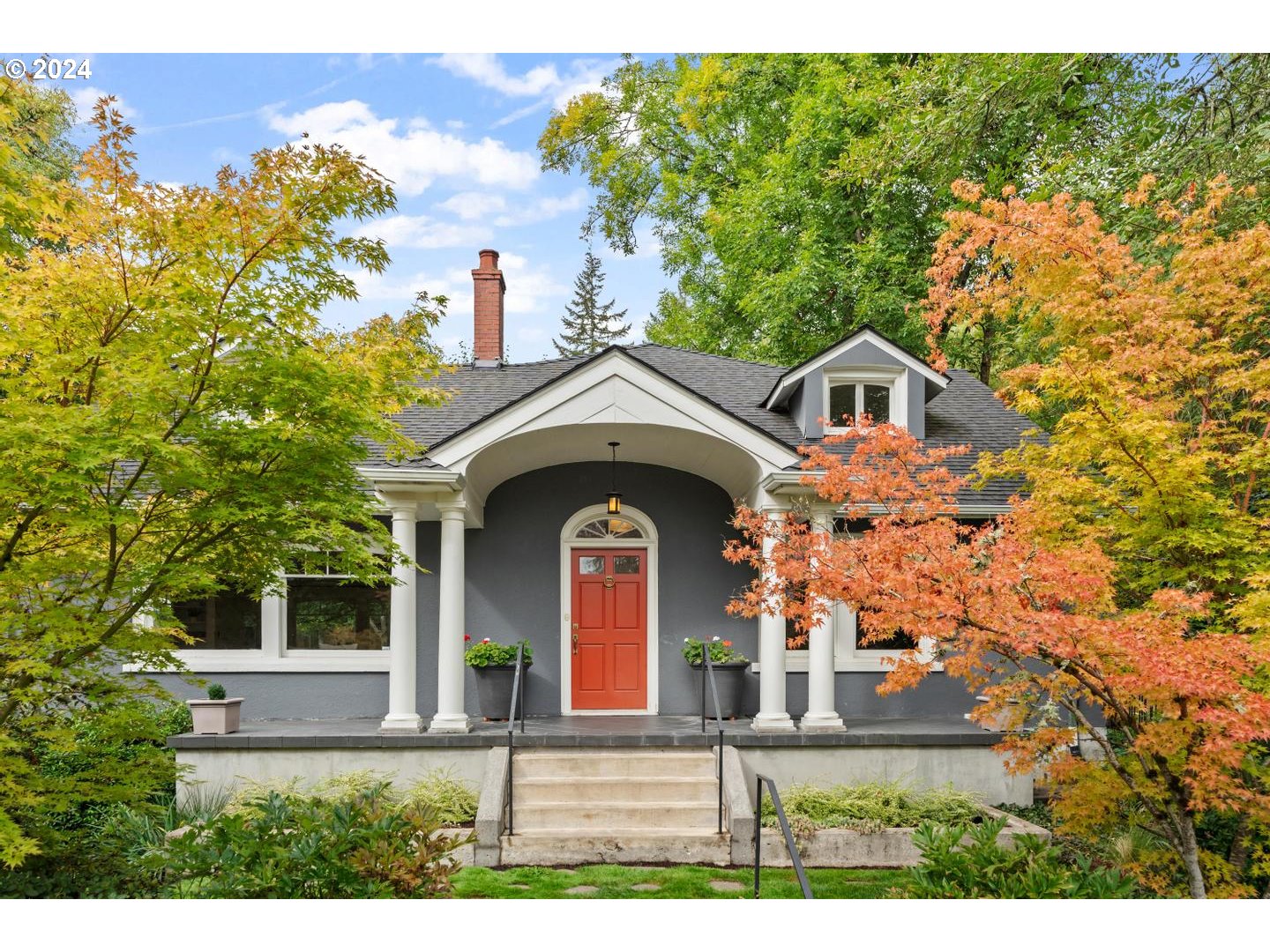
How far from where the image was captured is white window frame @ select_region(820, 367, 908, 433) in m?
10.4

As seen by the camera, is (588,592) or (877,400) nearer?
(588,592)

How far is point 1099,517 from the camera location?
671cm

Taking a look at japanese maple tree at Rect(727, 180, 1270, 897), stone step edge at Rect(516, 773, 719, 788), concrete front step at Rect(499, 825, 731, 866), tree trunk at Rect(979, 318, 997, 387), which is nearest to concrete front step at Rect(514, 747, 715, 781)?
stone step edge at Rect(516, 773, 719, 788)

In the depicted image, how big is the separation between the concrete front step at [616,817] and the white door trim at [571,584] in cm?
314

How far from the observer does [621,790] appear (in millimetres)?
7379

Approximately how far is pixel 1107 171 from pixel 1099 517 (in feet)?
15.3

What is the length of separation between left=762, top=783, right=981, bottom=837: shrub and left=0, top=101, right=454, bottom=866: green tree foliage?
14.3ft

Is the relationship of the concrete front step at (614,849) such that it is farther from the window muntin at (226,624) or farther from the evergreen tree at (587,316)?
the evergreen tree at (587,316)

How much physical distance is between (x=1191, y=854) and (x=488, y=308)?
11.1 meters

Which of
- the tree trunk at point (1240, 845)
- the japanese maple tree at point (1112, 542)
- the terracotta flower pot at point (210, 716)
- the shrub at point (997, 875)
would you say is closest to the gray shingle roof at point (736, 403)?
the japanese maple tree at point (1112, 542)

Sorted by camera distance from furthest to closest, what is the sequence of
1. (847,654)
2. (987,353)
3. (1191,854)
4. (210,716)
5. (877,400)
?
(987,353)
(877,400)
(847,654)
(210,716)
(1191,854)

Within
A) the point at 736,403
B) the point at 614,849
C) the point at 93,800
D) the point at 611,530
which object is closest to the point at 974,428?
the point at 736,403

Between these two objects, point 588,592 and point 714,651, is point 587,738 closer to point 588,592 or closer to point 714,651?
point 714,651

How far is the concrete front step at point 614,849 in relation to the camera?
6547mm
